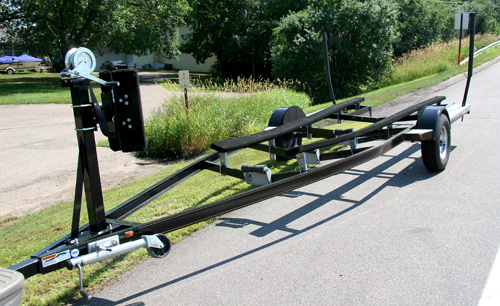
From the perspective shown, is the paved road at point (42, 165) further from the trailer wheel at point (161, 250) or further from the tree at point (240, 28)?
the tree at point (240, 28)

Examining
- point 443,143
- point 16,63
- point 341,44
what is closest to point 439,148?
point 443,143

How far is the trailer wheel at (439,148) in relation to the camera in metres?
5.50

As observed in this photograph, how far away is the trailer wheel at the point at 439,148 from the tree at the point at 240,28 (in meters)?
26.9

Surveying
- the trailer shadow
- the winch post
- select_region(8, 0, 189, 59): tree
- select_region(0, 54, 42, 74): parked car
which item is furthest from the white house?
the winch post

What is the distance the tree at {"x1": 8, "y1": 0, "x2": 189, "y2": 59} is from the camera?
2675 cm

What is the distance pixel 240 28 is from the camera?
34000 millimetres

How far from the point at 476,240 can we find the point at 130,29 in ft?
106

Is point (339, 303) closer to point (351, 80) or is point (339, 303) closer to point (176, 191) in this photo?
point (176, 191)

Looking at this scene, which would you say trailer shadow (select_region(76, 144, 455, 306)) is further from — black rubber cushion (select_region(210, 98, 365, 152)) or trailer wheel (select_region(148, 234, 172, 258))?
black rubber cushion (select_region(210, 98, 365, 152))

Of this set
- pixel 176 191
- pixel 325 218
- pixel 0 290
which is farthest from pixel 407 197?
pixel 0 290

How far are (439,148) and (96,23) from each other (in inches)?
1098

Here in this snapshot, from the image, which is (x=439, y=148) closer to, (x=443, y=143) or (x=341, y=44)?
(x=443, y=143)

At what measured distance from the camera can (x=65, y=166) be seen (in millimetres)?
10273

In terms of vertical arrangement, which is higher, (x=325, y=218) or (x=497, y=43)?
(x=497, y=43)
